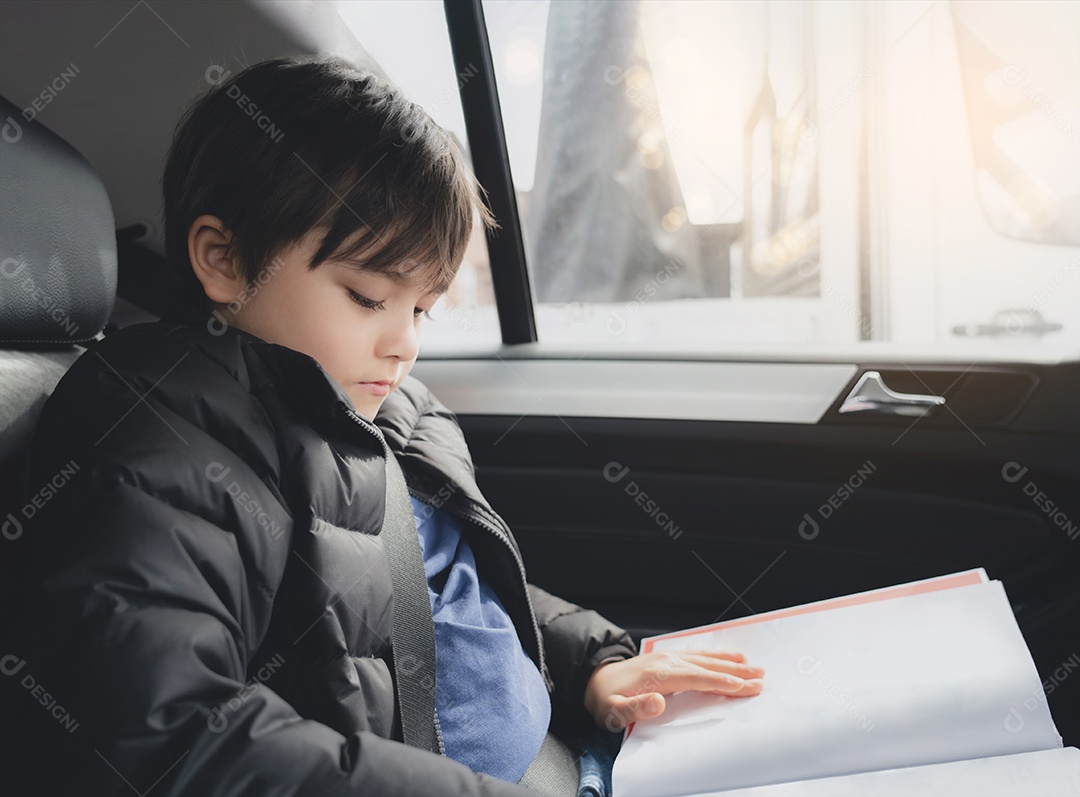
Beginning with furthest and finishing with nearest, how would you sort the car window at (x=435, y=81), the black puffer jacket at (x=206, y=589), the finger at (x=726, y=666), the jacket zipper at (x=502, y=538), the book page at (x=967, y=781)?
the car window at (x=435, y=81) < the jacket zipper at (x=502, y=538) < the finger at (x=726, y=666) < the book page at (x=967, y=781) < the black puffer jacket at (x=206, y=589)

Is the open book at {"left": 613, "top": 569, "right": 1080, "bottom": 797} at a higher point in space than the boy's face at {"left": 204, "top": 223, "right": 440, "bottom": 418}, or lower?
lower

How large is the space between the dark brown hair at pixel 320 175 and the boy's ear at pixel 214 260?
0.01 m

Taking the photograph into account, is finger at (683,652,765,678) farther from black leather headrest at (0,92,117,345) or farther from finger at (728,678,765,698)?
black leather headrest at (0,92,117,345)

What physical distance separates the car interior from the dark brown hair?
0.16 meters

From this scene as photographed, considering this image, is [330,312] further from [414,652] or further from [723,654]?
[723,654]

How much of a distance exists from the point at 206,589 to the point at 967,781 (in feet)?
2.01

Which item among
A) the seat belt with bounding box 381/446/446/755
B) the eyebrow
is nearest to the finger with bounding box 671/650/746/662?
the seat belt with bounding box 381/446/446/755

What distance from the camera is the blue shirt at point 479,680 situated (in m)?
0.86

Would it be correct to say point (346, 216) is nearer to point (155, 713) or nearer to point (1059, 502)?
point (155, 713)

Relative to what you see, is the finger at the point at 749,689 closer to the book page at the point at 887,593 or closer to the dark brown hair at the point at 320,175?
the book page at the point at 887,593

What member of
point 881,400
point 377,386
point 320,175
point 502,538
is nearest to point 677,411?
point 881,400

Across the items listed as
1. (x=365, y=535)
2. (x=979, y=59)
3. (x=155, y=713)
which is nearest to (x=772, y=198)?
(x=979, y=59)

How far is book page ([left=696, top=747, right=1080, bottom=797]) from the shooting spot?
0.67 m

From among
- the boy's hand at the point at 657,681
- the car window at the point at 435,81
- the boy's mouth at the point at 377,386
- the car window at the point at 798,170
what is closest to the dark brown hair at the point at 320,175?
the boy's mouth at the point at 377,386
